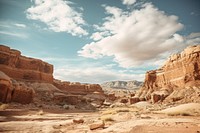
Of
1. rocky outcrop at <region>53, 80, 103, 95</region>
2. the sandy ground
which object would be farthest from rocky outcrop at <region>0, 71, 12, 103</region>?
rocky outcrop at <region>53, 80, 103, 95</region>

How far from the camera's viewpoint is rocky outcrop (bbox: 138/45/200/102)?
47156mm

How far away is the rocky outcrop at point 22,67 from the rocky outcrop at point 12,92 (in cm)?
2516

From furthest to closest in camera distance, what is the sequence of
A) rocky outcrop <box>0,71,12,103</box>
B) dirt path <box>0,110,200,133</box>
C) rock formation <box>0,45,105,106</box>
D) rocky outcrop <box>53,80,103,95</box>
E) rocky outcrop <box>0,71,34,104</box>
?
rocky outcrop <box>53,80,103,95</box> → rock formation <box>0,45,105,106</box> → rocky outcrop <box>0,71,34,104</box> → rocky outcrop <box>0,71,12,103</box> → dirt path <box>0,110,200,133</box>

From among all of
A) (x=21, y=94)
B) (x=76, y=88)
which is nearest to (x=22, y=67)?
(x=76, y=88)

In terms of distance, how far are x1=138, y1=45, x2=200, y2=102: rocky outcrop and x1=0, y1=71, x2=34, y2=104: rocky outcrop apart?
105ft

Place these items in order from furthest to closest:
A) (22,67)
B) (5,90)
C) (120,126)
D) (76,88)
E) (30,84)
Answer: (76,88), (22,67), (30,84), (5,90), (120,126)

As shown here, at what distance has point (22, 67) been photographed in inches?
2152

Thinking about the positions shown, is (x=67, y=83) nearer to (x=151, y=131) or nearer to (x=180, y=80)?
(x=180, y=80)

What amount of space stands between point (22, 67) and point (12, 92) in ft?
103

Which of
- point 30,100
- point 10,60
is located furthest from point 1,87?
point 10,60

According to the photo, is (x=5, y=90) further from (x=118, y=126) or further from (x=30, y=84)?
(x=30, y=84)

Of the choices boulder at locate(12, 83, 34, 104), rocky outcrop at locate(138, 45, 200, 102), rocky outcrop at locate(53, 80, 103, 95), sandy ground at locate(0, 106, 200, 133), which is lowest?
sandy ground at locate(0, 106, 200, 133)

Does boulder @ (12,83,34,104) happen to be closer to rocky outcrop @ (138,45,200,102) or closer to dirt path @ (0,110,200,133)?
dirt path @ (0,110,200,133)

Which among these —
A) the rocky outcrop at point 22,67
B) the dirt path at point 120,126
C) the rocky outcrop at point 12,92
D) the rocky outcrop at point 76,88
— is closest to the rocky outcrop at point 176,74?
the rocky outcrop at point 76,88
